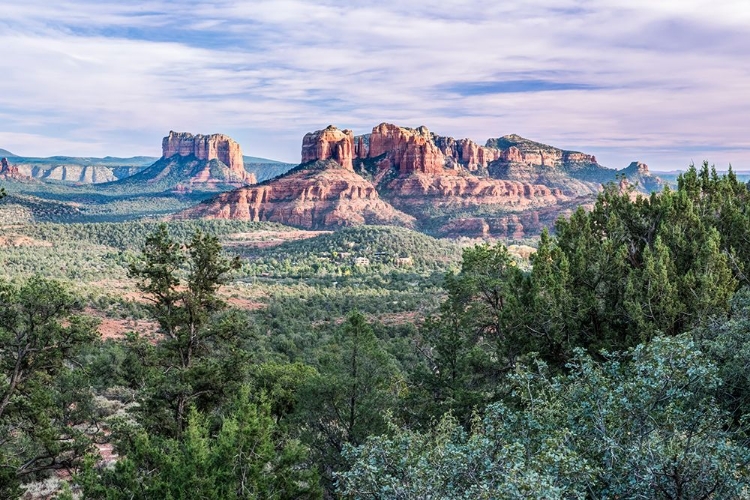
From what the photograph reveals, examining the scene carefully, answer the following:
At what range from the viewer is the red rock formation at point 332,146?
15262cm

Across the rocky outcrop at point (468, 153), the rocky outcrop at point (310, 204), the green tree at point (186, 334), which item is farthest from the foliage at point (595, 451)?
the rocky outcrop at point (468, 153)

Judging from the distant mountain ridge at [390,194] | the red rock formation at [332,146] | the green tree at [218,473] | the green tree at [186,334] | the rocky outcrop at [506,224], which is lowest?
the green tree at [218,473]

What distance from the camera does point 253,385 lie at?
19453 millimetres

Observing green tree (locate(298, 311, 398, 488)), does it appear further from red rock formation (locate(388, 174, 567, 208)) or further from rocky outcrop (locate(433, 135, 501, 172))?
rocky outcrop (locate(433, 135, 501, 172))

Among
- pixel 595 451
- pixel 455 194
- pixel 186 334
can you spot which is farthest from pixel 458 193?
pixel 595 451

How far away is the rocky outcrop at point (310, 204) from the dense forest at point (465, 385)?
10913 centimetres

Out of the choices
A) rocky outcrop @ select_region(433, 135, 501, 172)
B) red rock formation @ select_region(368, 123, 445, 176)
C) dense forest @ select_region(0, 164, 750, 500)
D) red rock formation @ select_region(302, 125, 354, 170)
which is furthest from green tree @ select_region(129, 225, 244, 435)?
rocky outcrop @ select_region(433, 135, 501, 172)

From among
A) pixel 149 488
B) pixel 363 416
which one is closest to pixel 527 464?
pixel 149 488

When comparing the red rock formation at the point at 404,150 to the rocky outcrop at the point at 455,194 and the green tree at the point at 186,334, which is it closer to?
the rocky outcrop at the point at 455,194

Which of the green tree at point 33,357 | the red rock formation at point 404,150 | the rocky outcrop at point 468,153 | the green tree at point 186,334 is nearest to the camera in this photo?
the green tree at point 33,357

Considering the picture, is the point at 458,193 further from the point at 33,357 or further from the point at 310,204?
the point at 33,357

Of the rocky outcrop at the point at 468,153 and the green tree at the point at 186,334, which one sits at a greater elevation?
the rocky outcrop at the point at 468,153

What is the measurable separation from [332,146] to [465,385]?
13942cm

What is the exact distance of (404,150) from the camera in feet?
519
